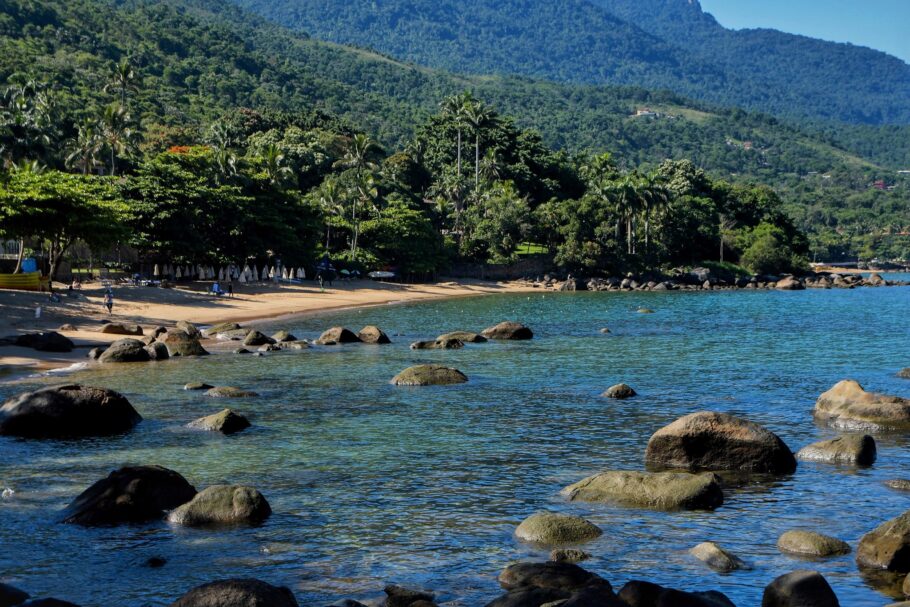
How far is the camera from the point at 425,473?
68.9 ft

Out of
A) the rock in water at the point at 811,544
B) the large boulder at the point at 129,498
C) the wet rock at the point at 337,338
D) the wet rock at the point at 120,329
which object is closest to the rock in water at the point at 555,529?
the rock in water at the point at 811,544

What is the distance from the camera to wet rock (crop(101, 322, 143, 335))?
47.9 m

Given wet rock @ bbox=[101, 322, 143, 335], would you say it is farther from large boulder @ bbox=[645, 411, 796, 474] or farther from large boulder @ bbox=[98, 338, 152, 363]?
large boulder @ bbox=[645, 411, 796, 474]

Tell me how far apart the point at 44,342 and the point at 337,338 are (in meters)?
13.8

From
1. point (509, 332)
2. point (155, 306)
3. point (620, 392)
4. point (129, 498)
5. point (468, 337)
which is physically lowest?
point (129, 498)

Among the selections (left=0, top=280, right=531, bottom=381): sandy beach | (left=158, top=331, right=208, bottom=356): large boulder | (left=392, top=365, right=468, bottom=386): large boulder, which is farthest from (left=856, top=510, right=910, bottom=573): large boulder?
(left=158, top=331, right=208, bottom=356): large boulder

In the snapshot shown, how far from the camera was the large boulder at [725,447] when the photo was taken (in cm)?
2088

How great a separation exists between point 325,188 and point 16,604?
323ft

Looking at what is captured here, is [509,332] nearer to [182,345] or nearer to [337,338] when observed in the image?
[337,338]

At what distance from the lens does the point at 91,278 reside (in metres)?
72.2

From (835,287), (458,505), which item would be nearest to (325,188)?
(835,287)

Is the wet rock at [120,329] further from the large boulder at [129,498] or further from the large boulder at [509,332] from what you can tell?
the large boulder at [129,498]

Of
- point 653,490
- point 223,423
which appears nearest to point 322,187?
point 223,423

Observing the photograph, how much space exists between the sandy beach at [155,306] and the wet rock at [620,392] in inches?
834
